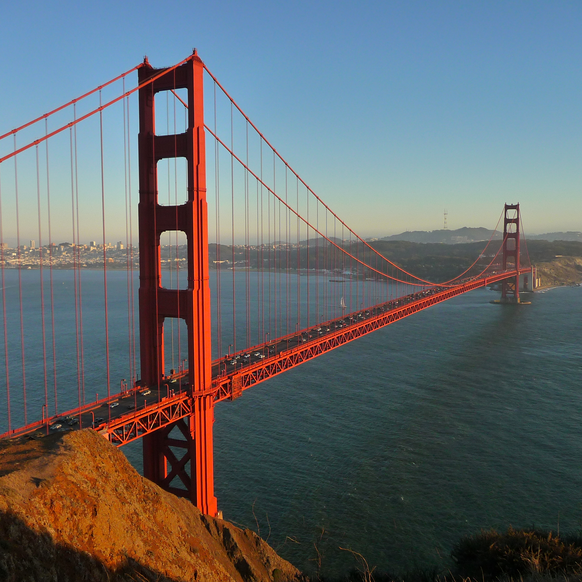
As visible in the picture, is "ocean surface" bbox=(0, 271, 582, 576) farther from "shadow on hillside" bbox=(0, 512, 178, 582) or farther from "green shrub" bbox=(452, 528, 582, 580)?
"shadow on hillside" bbox=(0, 512, 178, 582)

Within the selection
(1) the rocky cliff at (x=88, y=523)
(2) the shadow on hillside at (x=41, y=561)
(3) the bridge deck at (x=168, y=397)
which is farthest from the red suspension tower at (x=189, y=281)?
(2) the shadow on hillside at (x=41, y=561)

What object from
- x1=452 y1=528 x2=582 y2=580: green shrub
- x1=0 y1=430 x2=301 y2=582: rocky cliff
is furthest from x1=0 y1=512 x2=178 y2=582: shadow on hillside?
x1=452 y1=528 x2=582 y2=580: green shrub

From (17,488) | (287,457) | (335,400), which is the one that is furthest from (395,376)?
(17,488)

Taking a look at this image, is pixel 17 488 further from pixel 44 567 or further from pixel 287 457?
pixel 287 457

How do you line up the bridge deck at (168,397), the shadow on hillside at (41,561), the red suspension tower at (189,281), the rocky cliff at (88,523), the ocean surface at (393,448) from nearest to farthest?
the shadow on hillside at (41,561) < the rocky cliff at (88,523) < the bridge deck at (168,397) < the red suspension tower at (189,281) < the ocean surface at (393,448)

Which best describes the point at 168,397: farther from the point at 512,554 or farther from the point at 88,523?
the point at 512,554

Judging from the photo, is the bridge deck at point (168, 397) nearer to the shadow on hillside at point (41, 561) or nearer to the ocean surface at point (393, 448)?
the ocean surface at point (393, 448)

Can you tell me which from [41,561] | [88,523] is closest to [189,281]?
[88,523]
